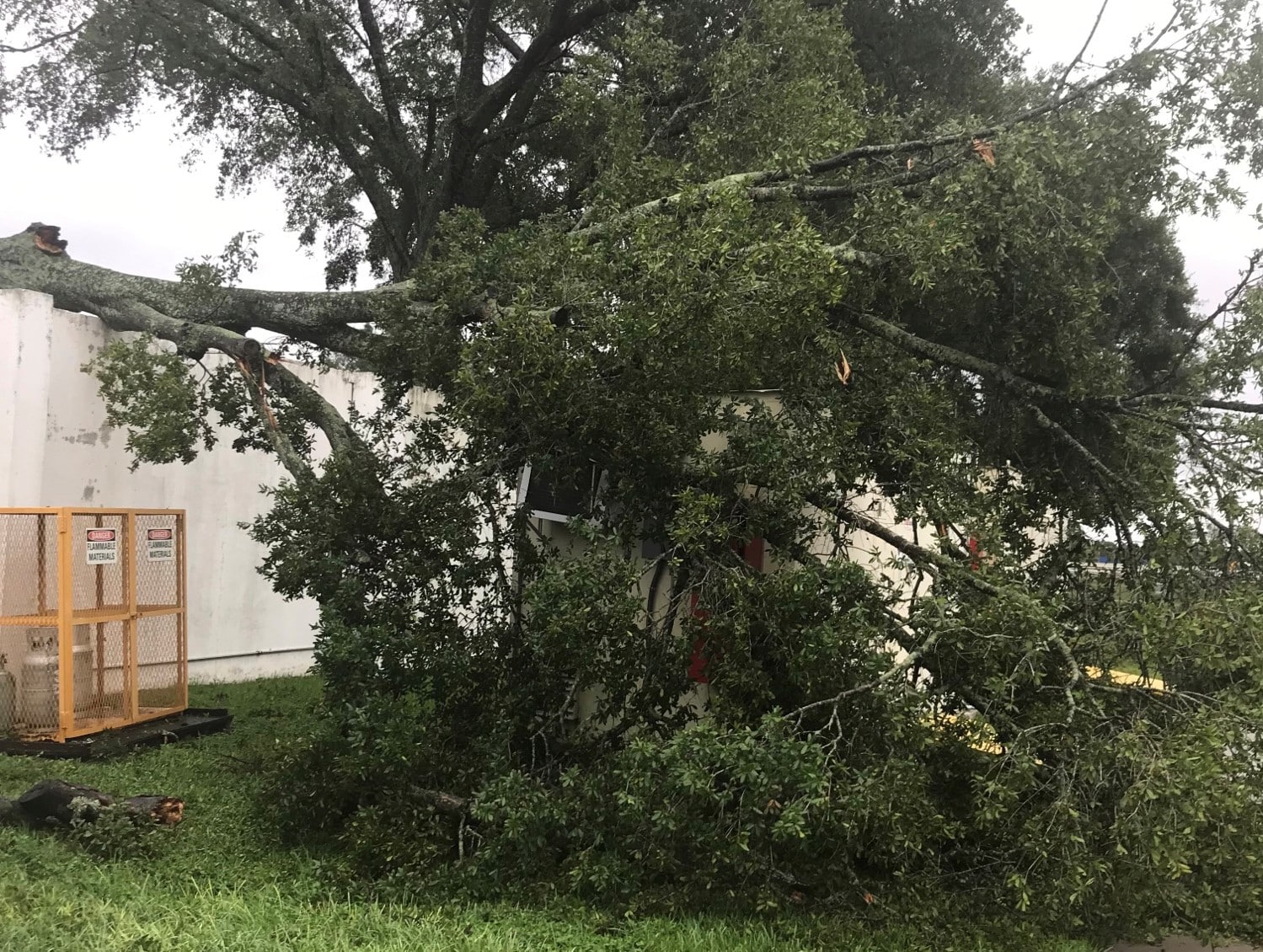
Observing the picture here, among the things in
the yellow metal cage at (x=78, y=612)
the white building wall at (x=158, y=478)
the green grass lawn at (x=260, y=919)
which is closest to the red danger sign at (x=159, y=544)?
the yellow metal cage at (x=78, y=612)

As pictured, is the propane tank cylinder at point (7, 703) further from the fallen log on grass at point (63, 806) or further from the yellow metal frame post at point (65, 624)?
the fallen log on grass at point (63, 806)

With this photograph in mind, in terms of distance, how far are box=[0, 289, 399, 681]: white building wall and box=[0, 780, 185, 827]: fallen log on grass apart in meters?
3.86

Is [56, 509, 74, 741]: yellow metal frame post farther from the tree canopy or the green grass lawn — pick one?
the green grass lawn

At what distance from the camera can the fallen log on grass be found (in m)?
5.08

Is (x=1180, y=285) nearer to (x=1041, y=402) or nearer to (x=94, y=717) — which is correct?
(x=1041, y=402)

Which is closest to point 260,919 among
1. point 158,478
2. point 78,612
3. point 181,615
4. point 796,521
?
point 796,521

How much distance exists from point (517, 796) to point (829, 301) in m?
3.31

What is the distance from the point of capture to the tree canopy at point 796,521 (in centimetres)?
449

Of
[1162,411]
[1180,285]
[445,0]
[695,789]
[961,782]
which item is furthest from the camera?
[445,0]

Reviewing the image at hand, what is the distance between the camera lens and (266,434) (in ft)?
23.7

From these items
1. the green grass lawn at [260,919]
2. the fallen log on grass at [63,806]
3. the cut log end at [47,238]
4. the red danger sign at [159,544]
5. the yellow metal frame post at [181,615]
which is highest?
the cut log end at [47,238]

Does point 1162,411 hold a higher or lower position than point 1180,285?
lower

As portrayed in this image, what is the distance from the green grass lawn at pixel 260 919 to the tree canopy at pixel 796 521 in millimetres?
282

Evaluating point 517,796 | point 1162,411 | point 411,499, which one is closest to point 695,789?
point 517,796
